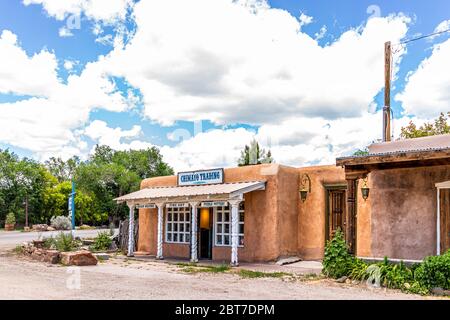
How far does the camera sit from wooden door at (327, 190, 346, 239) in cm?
1550

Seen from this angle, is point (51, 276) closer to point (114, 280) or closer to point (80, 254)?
point (114, 280)

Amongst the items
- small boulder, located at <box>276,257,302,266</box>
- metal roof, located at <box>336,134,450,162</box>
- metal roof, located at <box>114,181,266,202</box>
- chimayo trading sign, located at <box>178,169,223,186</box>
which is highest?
metal roof, located at <box>336,134,450,162</box>

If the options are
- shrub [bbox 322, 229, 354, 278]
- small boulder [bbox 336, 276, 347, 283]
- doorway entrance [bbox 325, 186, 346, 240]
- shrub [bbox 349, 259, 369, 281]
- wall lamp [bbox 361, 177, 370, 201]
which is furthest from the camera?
doorway entrance [bbox 325, 186, 346, 240]

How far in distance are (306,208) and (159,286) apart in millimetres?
6904

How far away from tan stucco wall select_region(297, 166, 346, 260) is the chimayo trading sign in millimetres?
2918

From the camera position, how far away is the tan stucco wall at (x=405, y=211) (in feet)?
38.2

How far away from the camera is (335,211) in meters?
15.6

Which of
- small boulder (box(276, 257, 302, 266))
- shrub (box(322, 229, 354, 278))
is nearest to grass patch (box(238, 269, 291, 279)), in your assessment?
shrub (box(322, 229, 354, 278))

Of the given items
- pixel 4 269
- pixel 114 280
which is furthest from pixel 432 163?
pixel 4 269

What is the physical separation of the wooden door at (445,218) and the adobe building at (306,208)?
0.02 meters

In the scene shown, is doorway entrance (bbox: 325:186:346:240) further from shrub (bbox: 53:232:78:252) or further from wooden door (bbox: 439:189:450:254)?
shrub (bbox: 53:232:78:252)

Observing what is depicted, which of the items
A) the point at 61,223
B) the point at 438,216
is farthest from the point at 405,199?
the point at 61,223

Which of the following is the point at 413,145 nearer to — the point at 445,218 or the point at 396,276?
the point at 445,218
